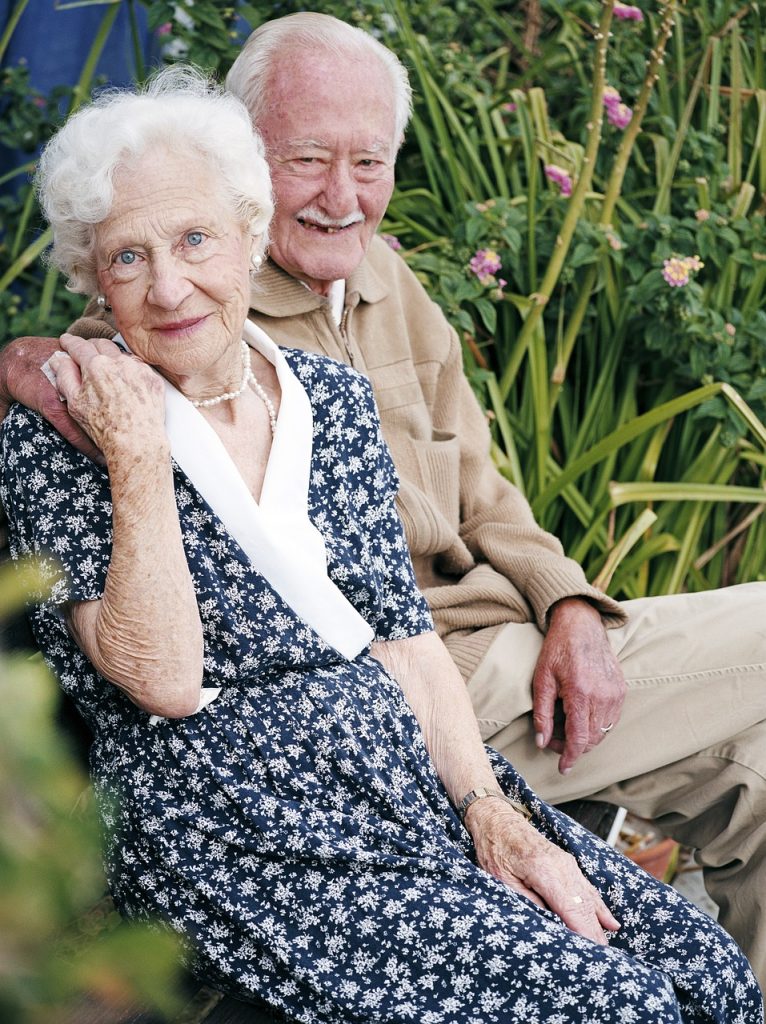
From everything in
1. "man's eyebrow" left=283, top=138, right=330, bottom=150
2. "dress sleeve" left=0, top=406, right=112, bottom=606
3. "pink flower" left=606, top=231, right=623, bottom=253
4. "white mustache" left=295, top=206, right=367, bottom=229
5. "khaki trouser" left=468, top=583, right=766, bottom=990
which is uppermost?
"man's eyebrow" left=283, top=138, right=330, bottom=150

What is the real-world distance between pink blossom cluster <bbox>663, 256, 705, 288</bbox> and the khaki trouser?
1.19 metres

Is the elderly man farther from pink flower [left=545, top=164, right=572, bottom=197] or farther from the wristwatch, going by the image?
pink flower [left=545, top=164, right=572, bottom=197]

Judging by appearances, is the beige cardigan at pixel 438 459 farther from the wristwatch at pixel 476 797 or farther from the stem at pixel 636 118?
the stem at pixel 636 118

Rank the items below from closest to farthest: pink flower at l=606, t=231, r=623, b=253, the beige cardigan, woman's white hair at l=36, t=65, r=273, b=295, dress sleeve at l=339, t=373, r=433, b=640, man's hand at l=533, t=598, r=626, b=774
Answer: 1. woman's white hair at l=36, t=65, r=273, b=295
2. dress sleeve at l=339, t=373, r=433, b=640
3. man's hand at l=533, t=598, r=626, b=774
4. the beige cardigan
5. pink flower at l=606, t=231, r=623, b=253

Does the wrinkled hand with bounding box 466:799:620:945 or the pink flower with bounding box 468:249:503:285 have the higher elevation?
the pink flower with bounding box 468:249:503:285

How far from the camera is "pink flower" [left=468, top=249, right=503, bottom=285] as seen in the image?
10.6 ft

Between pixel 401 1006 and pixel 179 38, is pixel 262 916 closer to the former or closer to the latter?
pixel 401 1006

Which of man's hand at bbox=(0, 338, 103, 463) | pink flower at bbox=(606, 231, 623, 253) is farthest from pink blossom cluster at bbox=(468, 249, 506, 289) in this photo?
man's hand at bbox=(0, 338, 103, 463)

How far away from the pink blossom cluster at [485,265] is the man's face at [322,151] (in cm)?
88

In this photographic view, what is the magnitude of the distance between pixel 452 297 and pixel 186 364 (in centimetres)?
147

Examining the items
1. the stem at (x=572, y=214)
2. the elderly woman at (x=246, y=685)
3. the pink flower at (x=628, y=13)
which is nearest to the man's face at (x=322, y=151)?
the elderly woman at (x=246, y=685)

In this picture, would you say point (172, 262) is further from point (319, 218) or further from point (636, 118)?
point (636, 118)

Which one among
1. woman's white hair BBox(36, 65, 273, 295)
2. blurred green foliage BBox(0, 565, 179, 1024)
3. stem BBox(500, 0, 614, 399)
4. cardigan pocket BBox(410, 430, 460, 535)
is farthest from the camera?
stem BBox(500, 0, 614, 399)

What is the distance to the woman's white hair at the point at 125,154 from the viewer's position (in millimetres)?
1763
